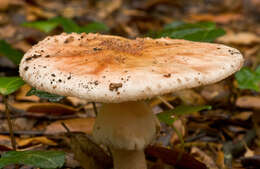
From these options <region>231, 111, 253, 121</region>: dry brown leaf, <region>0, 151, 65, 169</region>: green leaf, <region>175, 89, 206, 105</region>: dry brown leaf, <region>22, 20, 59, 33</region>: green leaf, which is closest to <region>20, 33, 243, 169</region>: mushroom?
<region>0, 151, 65, 169</region>: green leaf

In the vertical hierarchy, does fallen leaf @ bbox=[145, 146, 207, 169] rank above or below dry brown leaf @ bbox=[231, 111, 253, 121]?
below

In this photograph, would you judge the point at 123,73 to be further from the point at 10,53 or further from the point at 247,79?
the point at 247,79

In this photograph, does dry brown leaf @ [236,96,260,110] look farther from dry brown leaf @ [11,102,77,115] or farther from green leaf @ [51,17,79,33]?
green leaf @ [51,17,79,33]

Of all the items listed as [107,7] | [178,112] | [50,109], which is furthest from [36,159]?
[107,7]

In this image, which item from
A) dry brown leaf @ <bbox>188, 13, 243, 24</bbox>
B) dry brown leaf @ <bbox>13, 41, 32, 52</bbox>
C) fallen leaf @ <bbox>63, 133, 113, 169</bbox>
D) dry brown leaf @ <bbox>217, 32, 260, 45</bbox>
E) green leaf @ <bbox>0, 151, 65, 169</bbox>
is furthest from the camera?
dry brown leaf @ <bbox>188, 13, 243, 24</bbox>

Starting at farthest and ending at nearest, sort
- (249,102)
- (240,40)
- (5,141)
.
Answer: (240,40), (249,102), (5,141)

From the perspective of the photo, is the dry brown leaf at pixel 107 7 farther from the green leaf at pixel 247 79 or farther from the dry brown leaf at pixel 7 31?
the green leaf at pixel 247 79
